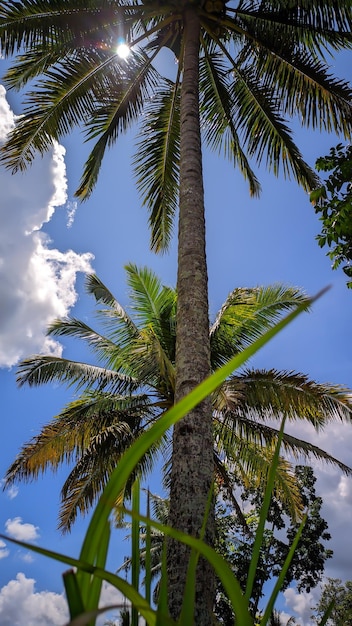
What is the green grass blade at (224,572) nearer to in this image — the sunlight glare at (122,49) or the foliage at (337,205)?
the foliage at (337,205)

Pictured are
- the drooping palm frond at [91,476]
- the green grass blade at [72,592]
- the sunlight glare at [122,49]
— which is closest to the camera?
the green grass blade at [72,592]

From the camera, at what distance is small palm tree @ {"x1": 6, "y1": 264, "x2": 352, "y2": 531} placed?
347 inches

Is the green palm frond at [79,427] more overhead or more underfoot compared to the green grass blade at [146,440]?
more overhead

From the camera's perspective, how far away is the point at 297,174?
8.07m

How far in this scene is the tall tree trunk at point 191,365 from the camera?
280 cm

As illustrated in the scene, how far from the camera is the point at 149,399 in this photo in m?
10.9

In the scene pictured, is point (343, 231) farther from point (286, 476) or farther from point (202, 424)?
point (286, 476)

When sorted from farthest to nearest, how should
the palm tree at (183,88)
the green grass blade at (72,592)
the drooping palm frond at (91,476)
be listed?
1. the drooping palm frond at (91,476)
2. the palm tree at (183,88)
3. the green grass blade at (72,592)

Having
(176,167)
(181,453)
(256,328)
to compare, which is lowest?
(181,453)

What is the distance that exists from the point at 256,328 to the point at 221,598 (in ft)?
37.8

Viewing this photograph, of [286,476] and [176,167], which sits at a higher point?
[176,167]

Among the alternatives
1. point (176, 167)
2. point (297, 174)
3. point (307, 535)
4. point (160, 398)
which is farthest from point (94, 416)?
point (307, 535)

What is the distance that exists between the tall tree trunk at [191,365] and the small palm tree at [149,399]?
353 centimetres

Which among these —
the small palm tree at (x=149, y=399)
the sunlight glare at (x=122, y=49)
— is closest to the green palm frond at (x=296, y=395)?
the small palm tree at (x=149, y=399)
